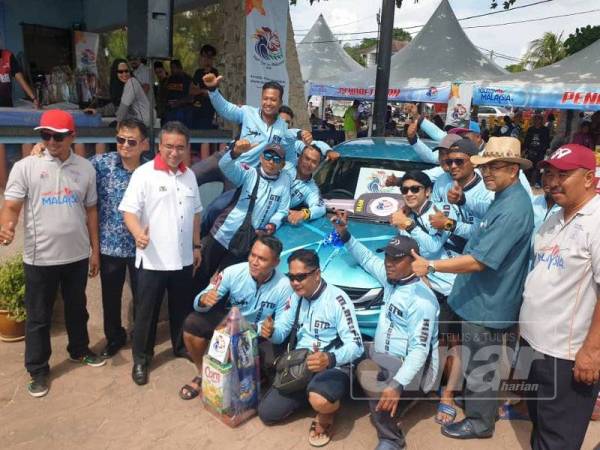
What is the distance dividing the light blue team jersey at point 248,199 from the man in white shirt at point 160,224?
433mm

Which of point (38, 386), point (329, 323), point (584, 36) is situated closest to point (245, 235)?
point (329, 323)

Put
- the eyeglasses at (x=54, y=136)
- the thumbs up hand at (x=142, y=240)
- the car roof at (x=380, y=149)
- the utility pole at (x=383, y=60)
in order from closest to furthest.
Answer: the eyeglasses at (x=54, y=136) → the thumbs up hand at (x=142, y=240) → the car roof at (x=380, y=149) → the utility pole at (x=383, y=60)

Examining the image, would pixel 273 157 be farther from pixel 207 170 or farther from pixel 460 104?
pixel 460 104

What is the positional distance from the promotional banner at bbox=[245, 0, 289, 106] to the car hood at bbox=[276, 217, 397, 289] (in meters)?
4.04

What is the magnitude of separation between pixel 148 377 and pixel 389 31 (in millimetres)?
6816

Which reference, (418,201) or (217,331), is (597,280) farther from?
(217,331)

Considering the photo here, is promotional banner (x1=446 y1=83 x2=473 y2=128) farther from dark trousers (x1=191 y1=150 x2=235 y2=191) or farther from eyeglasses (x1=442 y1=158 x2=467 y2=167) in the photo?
eyeglasses (x1=442 y1=158 x2=467 y2=167)

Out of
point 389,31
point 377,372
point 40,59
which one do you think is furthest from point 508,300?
point 40,59

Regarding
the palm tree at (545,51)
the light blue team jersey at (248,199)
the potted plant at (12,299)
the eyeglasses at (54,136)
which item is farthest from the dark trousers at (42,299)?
the palm tree at (545,51)

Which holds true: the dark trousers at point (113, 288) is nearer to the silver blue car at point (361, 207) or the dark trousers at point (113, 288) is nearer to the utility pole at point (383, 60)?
the silver blue car at point (361, 207)

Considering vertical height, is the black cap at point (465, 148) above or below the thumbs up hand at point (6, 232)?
above

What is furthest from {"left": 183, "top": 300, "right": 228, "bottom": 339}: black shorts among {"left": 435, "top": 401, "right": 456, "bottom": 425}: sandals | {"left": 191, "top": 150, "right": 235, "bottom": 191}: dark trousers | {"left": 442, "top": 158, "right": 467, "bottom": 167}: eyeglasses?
{"left": 442, "top": 158, "right": 467, "bottom": 167}: eyeglasses

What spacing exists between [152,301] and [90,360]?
792mm

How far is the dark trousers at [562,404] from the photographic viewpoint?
8.29ft
